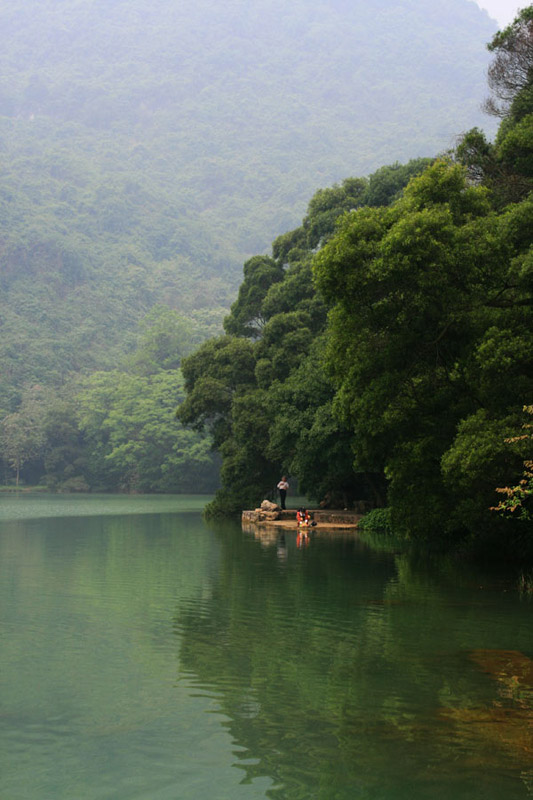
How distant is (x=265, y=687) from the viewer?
9.07 m

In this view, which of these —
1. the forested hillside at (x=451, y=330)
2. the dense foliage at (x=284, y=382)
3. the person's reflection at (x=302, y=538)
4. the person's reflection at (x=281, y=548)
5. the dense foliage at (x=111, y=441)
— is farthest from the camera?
the dense foliage at (x=111, y=441)

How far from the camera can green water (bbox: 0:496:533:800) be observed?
662cm

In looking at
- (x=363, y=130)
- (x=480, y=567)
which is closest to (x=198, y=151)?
(x=363, y=130)

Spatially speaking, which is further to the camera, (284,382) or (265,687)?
(284,382)

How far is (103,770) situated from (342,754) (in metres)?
1.83

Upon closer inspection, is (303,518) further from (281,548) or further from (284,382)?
(281,548)

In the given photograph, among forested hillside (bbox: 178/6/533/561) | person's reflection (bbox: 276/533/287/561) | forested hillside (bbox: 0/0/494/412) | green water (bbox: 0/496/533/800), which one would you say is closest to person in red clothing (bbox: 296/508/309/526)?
person's reflection (bbox: 276/533/287/561)

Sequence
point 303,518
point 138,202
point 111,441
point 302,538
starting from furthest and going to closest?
point 138,202 → point 111,441 → point 303,518 → point 302,538

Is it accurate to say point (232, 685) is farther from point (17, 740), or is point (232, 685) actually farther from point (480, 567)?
point (480, 567)

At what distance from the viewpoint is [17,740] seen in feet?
24.4

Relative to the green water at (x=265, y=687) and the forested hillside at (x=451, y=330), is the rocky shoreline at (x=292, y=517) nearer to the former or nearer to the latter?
the forested hillside at (x=451, y=330)

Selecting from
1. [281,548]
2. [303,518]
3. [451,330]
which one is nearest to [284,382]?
[303,518]

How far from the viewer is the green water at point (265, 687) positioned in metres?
6.62

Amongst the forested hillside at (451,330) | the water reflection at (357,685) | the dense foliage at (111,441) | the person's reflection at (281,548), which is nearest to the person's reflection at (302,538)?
the person's reflection at (281,548)
